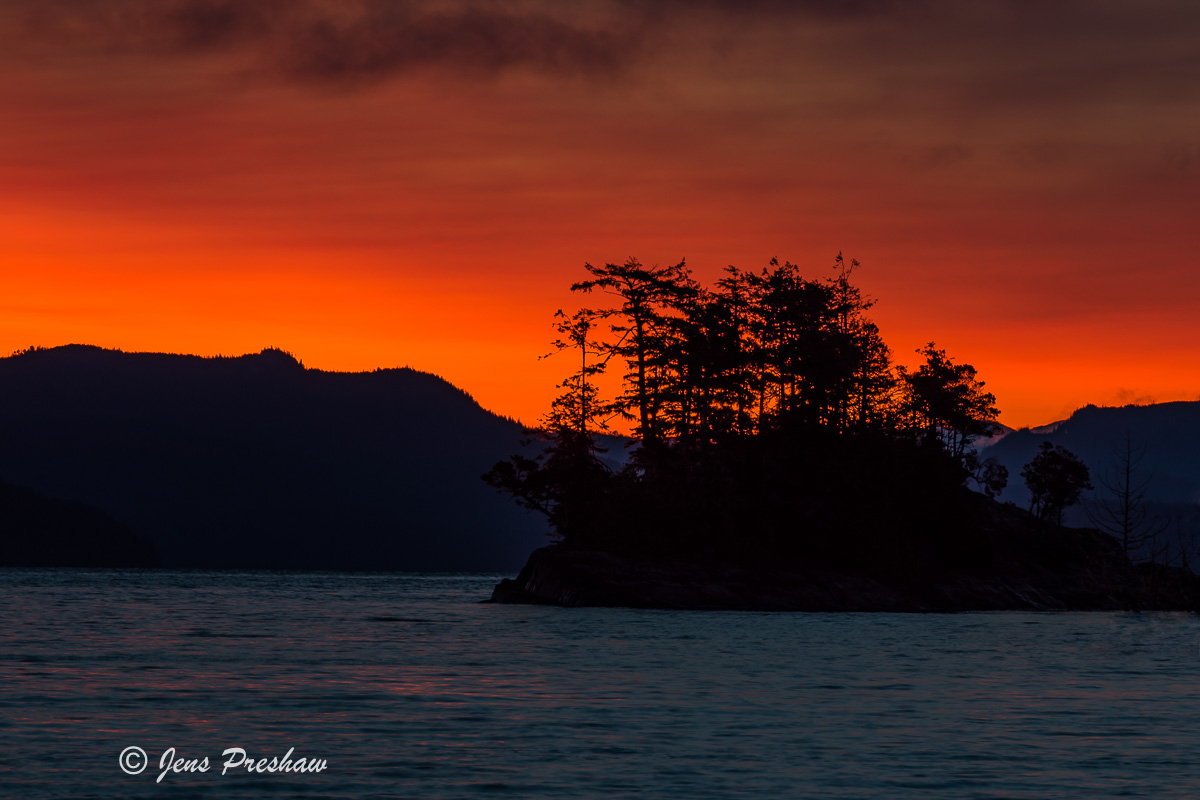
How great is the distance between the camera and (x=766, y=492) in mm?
104188

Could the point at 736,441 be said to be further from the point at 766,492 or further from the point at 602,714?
the point at 602,714

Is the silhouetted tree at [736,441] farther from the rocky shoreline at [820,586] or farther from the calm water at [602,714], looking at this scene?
the calm water at [602,714]

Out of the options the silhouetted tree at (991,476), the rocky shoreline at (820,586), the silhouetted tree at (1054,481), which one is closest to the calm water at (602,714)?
the rocky shoreline at (820,586)

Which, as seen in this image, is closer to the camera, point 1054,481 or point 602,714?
point 602,714

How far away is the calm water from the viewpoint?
72.2 ft

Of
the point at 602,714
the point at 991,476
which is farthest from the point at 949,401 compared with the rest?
the point at 602,714

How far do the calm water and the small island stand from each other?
3338 centimetres

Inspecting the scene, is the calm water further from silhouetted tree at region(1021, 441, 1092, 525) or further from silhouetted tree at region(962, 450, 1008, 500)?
silhouetted tree at region(962, 450, 1008, 500)

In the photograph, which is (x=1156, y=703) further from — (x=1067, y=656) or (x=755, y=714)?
(x=1067, y=656)

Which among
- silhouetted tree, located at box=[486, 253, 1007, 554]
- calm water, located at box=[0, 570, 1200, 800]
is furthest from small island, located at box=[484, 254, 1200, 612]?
calm water, located at box=[0, 570, 1200, 800]

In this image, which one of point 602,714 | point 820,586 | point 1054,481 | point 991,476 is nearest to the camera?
point 602,714

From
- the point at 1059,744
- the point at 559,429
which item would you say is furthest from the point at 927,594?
the point at 1059,744

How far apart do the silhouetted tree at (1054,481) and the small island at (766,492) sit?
40.1ft

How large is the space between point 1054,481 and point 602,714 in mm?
112510
